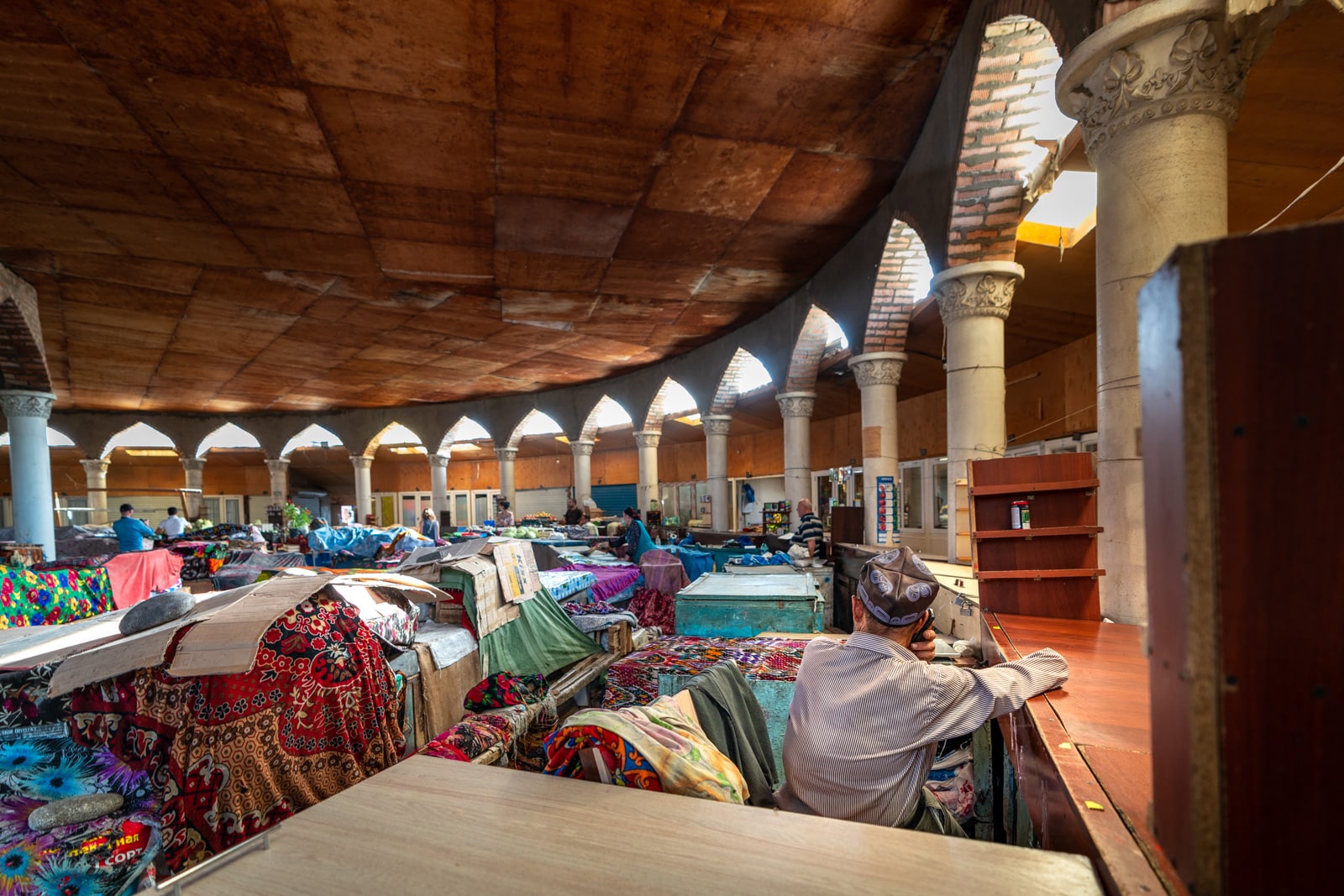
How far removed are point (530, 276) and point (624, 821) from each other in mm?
8386

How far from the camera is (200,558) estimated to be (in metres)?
9.74

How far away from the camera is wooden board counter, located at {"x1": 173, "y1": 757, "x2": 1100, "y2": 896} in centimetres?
106

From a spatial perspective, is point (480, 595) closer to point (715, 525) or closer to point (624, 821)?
point (624, 821)

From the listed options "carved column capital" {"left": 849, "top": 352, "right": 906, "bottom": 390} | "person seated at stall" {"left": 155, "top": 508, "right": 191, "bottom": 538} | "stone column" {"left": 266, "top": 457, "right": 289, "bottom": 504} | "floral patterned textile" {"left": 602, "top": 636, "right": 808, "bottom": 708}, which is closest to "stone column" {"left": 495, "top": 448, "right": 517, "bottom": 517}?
"person seated at stall" {"left": 155, "top": 508, "right": 191, "bottom": 538}

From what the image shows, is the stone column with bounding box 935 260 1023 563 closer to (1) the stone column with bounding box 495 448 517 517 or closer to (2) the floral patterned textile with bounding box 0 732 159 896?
(2) the floral patterned textile with bounding box 0 732 159 896

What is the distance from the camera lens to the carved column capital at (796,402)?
10.5 m

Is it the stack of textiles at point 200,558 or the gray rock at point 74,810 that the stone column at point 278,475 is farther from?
the gray rock at point 74,810

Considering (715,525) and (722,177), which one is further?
(715,525)

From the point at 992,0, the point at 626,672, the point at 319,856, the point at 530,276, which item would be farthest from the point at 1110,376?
the point at 530,276

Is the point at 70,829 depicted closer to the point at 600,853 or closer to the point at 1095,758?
the point at 600,853

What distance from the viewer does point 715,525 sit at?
43.7 ft

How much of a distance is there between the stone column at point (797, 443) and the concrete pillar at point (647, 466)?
17.2ft

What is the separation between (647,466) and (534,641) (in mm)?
10854

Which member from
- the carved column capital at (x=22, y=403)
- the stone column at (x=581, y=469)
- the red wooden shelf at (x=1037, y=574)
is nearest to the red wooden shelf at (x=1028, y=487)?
the red wooden shelf at (x=1037, y=574)
